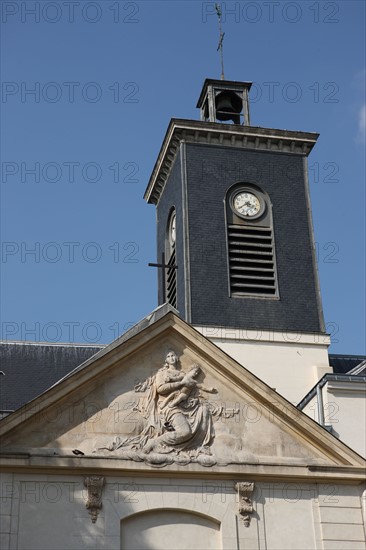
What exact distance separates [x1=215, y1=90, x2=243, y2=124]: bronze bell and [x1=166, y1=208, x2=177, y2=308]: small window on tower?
14.1 feet

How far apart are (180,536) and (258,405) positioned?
116 inches

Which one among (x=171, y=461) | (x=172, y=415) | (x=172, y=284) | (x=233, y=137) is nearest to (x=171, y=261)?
(x=172, y=284)

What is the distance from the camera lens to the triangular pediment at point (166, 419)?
1844 cm

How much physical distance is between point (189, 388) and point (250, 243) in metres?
14.1

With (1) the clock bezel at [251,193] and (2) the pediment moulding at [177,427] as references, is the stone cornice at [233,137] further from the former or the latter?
(2) the pediment moulding at [177,427]

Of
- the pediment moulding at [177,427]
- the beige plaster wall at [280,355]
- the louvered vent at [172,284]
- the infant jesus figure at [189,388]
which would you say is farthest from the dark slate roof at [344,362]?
the infant jesus figure at [189,388]

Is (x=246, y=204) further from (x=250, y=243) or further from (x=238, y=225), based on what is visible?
(x=250, y=243)

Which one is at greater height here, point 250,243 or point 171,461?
point 250,243

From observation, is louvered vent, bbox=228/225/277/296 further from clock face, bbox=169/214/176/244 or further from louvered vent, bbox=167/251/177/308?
clock face, bbox=169/214/176/244

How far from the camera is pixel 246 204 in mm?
33719

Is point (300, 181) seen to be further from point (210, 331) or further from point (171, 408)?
point (171, 408)

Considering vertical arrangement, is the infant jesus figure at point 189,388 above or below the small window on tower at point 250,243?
below

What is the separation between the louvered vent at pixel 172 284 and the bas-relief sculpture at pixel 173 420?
13.9m

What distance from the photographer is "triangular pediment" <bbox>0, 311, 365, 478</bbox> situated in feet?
60.5
